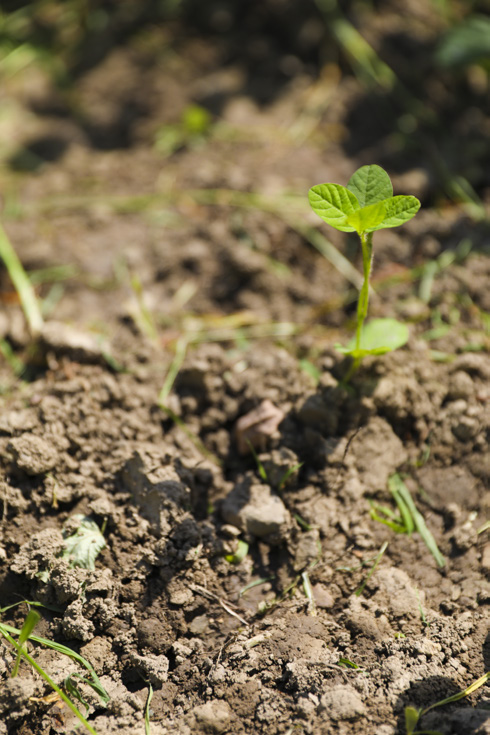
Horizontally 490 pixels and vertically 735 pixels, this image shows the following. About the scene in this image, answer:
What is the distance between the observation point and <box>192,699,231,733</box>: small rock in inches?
53.6

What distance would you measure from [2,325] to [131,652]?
4.41 feet

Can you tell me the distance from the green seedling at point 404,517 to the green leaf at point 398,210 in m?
0.76

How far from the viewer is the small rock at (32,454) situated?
66.6 inches

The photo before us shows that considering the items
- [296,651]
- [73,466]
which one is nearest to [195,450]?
[73,466]

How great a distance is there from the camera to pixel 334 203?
1.60 meters

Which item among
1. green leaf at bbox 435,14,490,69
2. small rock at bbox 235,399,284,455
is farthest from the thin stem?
A: green leaf at bbox 435,14,490,69

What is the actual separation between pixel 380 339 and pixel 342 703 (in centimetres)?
99

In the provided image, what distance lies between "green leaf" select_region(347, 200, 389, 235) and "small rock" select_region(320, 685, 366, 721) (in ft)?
3.76

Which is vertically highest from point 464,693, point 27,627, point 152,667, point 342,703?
point 27,627

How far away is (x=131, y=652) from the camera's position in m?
1.49

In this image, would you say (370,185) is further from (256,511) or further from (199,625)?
(199,625)

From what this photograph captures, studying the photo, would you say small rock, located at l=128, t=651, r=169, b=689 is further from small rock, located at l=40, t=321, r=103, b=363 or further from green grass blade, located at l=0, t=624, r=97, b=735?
small rock, located at l=40, t=321, r=103, b=363

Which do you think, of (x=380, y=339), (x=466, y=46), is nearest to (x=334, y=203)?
(x=380, y=339)

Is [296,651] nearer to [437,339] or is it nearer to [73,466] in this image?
[73,466]
